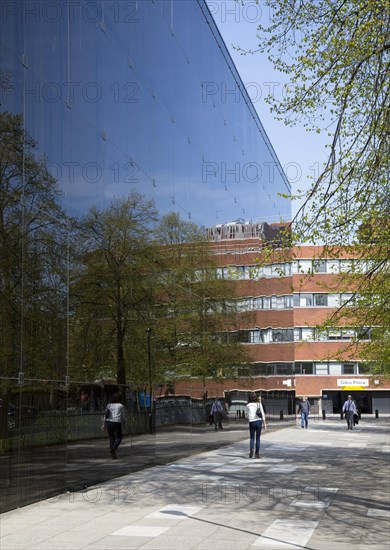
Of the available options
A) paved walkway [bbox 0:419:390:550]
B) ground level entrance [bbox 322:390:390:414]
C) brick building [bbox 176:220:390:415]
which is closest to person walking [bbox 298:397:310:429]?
brick building [bbox 176:220:390:415]

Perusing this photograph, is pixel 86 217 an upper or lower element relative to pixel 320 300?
lower

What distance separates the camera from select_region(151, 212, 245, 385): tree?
2217 centimetres

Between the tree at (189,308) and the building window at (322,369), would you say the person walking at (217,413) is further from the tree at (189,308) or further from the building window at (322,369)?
the building window at (322,369)

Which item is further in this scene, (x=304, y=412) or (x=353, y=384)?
(x=353, y=384)

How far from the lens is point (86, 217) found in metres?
16.5

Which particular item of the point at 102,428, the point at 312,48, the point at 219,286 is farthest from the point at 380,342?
the point at 312,48

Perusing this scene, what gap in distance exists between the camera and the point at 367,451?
27.7 m

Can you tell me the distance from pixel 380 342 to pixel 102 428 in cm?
921

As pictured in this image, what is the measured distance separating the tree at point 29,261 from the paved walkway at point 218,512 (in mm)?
2347

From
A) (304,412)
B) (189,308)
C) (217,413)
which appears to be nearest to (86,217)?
(189,308)

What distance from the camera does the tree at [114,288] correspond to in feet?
53.5

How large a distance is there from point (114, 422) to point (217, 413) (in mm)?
11797

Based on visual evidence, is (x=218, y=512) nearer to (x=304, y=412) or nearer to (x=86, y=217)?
(x=86, y=217)

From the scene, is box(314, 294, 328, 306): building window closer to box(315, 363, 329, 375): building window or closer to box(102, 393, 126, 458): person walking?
box(315, 363, 329, 375): building window
